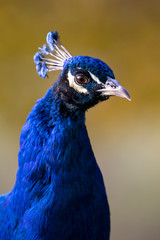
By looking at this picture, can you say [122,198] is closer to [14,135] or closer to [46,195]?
[14,135]

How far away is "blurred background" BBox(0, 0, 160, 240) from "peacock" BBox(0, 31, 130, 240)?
5.29 feet

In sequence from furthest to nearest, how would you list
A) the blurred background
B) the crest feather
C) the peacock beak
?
the blurred background < the crest feather < the peacock beak

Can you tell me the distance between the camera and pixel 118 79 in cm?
302

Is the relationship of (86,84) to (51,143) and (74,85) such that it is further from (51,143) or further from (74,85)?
(51,143)

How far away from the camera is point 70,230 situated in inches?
50.5

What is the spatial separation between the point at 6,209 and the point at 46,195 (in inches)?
10.2

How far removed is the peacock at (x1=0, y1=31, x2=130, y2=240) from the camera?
122cm

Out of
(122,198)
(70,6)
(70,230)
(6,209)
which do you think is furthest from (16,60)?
(70,230)

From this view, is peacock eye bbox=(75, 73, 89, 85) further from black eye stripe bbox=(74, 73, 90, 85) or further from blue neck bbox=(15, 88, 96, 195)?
blue neck bbox=(15, 88, 96, 195)

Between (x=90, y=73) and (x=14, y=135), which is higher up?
(x=14, y=135)

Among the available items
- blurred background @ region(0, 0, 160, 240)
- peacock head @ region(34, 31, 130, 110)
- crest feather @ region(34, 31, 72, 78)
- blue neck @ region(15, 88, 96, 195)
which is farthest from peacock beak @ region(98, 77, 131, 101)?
blurred background @ region(0, 0, 160, 240)

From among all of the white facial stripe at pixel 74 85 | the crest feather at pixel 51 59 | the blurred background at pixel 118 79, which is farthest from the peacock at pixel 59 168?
the blurred background at pixel 118 79

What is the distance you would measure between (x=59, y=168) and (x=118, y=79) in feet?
6.28

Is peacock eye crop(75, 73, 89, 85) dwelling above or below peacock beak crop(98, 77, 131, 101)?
above
